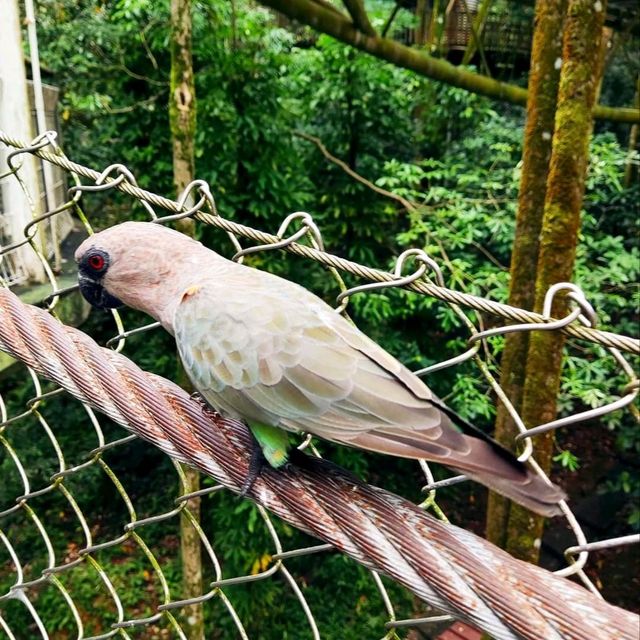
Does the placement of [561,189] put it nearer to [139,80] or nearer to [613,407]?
[613,407]

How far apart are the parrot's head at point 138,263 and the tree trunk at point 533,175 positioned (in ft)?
5.82

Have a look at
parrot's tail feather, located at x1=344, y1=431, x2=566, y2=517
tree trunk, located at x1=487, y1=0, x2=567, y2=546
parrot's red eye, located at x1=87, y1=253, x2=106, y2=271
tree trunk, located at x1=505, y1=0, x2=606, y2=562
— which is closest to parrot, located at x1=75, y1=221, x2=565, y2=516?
parrot's tail feather, located at x1=344, y1=431, x2=566, y2=517

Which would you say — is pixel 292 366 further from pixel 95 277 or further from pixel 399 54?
pixel 399 54

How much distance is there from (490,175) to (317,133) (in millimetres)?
1372

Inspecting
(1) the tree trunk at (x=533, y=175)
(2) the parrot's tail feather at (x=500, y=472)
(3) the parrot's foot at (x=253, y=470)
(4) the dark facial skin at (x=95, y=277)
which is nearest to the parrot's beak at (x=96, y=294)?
(4) the dark facial skin at (x=95, y=277)

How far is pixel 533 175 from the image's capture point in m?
2.36

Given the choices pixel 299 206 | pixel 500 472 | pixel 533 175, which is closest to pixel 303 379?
pixel 500 472

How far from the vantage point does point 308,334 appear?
0.74 m

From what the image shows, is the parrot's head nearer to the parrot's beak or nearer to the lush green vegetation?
the parrot's beak

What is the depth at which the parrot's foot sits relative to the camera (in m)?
0.68

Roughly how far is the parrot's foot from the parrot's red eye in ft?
1.35

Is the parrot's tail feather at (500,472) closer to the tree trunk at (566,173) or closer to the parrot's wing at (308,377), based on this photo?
the parrot's wing at (308,377)

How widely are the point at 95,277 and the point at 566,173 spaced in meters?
1.61

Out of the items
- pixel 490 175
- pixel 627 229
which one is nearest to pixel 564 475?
pixel 627 229
